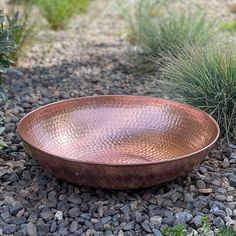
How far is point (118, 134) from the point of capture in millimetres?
3172

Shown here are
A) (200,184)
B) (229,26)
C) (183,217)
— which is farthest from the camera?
(229,26)

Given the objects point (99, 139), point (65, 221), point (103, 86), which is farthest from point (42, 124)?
point (103, 86)

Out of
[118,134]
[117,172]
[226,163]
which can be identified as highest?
[117,172]

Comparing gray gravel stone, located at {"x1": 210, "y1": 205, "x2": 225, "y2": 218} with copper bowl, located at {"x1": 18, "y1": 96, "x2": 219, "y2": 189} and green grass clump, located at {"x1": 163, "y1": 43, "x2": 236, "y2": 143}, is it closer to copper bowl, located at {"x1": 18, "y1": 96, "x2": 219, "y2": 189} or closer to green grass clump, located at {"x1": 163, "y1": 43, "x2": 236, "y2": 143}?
copper bowl, located at {"x1": 18, "y1": 96, "x2": 219, "y2": 189}

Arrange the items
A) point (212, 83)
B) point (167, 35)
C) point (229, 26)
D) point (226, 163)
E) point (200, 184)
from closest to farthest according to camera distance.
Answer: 1. point (200, 184)
2. point (226, 163)
3. point (212, 83)
4. point (167, 35)
5. point (229, 26)

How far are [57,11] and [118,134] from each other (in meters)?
3.34

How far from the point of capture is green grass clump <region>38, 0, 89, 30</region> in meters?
6.19

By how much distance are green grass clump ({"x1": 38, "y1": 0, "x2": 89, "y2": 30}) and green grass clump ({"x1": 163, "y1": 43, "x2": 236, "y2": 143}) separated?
2896 millimetres

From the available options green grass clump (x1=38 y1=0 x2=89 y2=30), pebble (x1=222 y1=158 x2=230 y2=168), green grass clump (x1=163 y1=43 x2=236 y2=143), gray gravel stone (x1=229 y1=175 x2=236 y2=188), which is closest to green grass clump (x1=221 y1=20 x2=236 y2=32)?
green grass clump (x1=38 y1=0 x2=89 y2=30)

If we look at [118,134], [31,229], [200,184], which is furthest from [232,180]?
[31,229]

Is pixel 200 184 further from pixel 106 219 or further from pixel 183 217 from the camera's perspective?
pixel 106 219

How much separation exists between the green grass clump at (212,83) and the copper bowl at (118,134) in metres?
0.36

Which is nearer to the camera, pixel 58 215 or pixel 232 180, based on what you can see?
pixel 58 215

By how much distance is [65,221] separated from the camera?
251 cm
